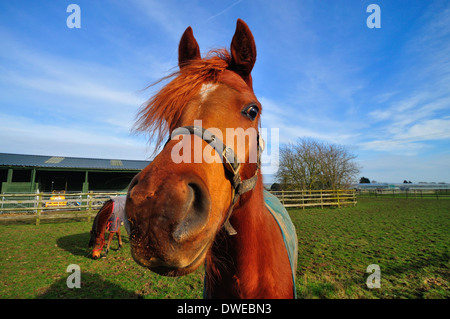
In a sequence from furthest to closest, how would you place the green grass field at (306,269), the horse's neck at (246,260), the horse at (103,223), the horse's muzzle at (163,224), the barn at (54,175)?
the barn at (54,175) < the horse at (103,223) < the green grass field at (306,269) < the horse's neck at (246,260) < the horse's muzzle at (163,224)

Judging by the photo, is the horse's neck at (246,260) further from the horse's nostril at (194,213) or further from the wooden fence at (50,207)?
the wooden fence at (50,207)

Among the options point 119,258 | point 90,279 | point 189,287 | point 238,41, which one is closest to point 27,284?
point 90,279

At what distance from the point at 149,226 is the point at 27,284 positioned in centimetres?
618

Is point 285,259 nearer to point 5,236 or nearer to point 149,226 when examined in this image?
point 149,226

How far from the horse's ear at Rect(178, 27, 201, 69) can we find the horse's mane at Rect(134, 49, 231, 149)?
1.05 feet

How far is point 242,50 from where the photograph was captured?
192 centimetres

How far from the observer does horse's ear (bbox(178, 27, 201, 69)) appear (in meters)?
2.12

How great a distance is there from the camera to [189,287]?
15.7 ft

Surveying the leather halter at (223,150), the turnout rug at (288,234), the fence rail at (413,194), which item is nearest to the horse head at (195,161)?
the leather halter at (223,150)

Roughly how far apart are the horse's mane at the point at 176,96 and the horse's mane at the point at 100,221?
22.2ft

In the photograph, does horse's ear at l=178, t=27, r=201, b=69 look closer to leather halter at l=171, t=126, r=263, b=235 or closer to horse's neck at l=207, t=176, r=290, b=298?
leather halter at l=171, t=126, r=263, b=235

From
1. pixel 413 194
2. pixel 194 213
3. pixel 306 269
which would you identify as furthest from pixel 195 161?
pixel 413 194

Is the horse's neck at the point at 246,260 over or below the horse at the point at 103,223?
over

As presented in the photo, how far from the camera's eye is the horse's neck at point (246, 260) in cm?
177
